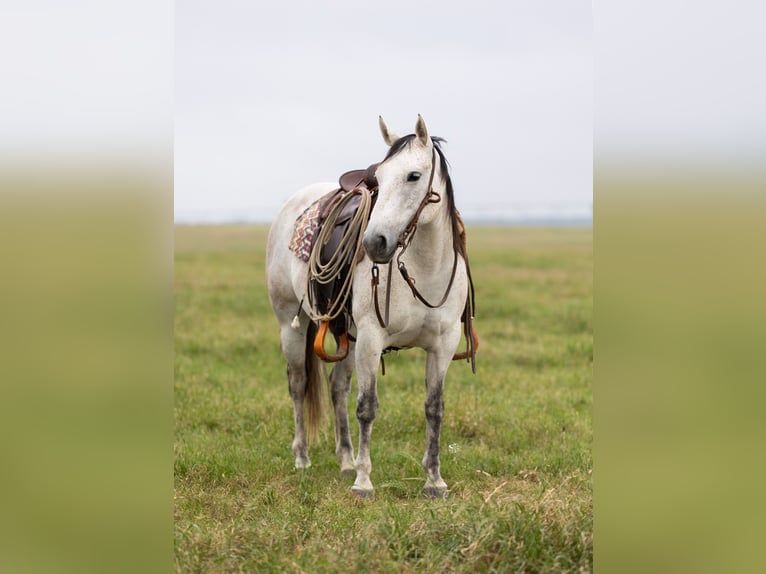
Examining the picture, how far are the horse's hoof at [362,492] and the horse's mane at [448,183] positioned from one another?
5.45 feet

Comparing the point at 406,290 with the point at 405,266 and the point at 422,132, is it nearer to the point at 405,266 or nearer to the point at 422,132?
the point at 405,266

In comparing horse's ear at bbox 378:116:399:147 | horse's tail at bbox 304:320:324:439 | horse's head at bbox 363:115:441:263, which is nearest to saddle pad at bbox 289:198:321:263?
horse's tail at bbox 304:320:324:439

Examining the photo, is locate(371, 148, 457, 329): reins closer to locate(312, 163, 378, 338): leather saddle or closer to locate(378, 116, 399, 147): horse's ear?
locate(378, 116, 399, 147): horse's ear

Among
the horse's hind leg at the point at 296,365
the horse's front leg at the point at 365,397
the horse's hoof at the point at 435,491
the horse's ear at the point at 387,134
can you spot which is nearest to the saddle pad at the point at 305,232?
the horse's hind leg at the point at 296,365

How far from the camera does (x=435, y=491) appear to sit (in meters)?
5.21

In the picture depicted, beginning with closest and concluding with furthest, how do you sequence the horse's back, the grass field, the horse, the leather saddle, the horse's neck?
the grass field → the horse → the horse's neck → the leather saddle → the horse's back

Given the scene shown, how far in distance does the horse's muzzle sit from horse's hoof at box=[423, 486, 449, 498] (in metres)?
1.76

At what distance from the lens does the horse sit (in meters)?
4.44

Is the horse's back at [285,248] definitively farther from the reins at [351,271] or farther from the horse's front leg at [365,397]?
the horse's front leg at [365,397]

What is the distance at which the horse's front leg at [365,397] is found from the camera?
509 cm
